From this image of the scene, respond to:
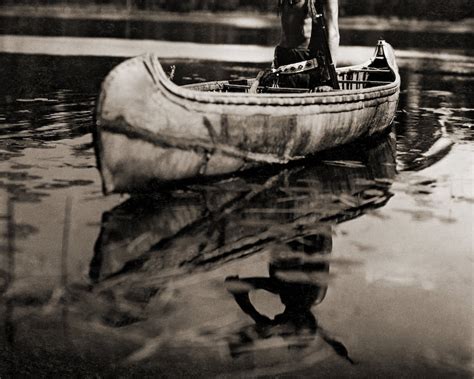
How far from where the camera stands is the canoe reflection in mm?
5867

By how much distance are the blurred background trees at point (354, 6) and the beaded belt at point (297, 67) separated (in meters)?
63.9

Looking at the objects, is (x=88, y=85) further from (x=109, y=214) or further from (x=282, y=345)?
(x=282, y=345)

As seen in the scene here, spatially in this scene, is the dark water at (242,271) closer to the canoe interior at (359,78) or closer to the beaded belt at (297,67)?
the beaded belt at (297,67)

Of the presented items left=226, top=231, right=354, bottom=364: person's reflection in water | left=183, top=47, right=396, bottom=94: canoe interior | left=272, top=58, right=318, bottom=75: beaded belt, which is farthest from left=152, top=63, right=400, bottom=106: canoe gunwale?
left=226, top=231, right=354, bottom=364: person's reflection in water

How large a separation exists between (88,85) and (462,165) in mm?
10711

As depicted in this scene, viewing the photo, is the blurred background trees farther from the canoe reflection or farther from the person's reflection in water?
the person's reflection in water

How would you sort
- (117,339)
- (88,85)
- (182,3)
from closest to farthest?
(117,339)
(88,85)
(182,3)

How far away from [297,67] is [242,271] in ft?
15.4

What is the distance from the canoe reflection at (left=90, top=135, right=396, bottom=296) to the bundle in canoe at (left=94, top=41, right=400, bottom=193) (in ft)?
0.90

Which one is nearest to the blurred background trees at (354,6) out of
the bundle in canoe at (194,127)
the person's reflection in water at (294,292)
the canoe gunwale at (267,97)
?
the canoe gunwale at (267,97)

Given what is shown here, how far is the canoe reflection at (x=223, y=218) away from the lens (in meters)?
5.87

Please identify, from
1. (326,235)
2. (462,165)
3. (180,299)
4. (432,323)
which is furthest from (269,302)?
(462,165)

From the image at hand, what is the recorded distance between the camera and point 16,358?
417cm

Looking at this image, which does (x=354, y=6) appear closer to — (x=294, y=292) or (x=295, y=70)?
(x=295, y=70)
